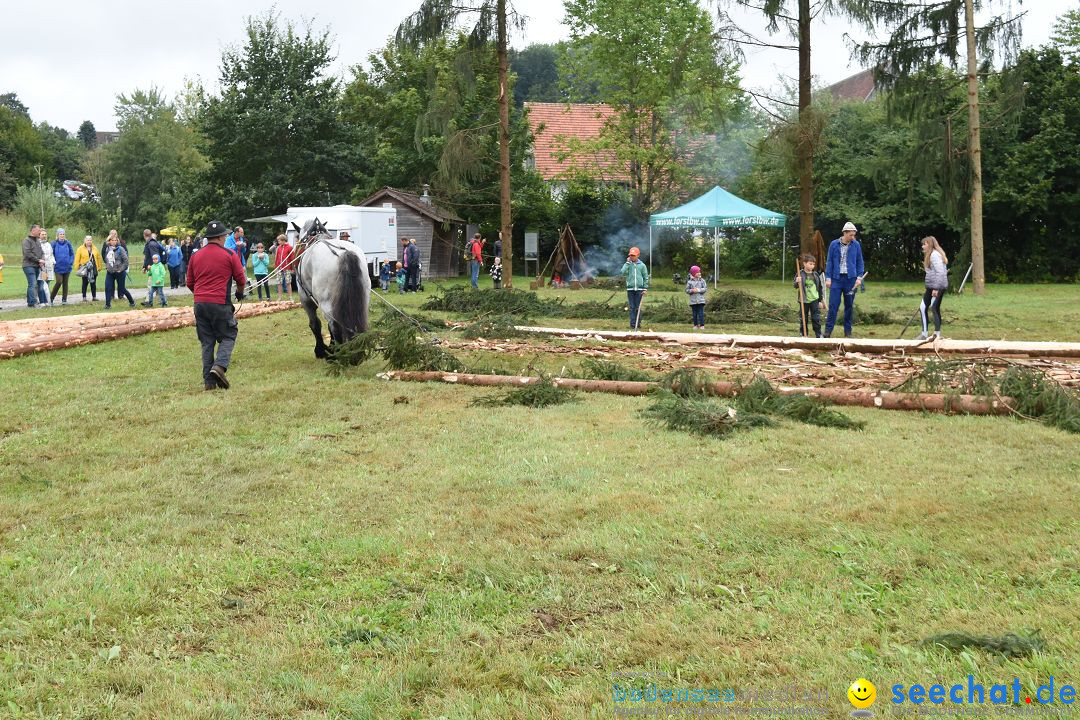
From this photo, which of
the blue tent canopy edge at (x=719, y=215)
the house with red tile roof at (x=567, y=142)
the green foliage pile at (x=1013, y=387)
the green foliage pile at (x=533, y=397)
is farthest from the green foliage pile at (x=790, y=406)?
the house with red tile roof at (x=567, y=142)

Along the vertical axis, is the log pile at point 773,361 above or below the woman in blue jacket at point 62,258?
below

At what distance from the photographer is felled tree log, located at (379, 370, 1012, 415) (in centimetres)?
962

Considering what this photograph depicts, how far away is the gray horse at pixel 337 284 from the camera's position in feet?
44.2

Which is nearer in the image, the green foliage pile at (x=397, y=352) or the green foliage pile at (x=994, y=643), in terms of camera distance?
the green foliage pile at (x=994, y=643)

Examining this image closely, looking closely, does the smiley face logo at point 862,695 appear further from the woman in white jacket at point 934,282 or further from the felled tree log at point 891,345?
the woman in white jacket at point 934,282

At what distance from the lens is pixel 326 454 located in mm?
8273

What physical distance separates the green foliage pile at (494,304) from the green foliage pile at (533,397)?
34.5 feet

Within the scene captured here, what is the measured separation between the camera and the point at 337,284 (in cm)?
1359

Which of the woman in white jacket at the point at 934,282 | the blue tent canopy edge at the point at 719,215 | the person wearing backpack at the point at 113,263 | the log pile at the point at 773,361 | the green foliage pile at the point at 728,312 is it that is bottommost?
the log pile at the point at 773,361

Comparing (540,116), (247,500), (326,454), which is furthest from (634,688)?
(540,116)

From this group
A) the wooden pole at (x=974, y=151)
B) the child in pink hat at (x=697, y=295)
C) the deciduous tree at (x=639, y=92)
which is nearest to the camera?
the child in pink hat at (x=697, y=295)

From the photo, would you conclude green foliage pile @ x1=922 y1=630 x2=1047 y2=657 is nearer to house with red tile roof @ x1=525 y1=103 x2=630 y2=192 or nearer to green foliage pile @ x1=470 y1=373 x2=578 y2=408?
Result: green foliage pile @ x1=470 y1=373 x2=578 y2=408

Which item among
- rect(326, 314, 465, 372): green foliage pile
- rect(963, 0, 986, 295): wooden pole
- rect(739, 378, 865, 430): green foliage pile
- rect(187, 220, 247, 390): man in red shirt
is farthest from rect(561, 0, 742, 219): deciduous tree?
rect(739, 378, 865, 430): green foliage pile

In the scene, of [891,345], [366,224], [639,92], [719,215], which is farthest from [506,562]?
[639,92]
